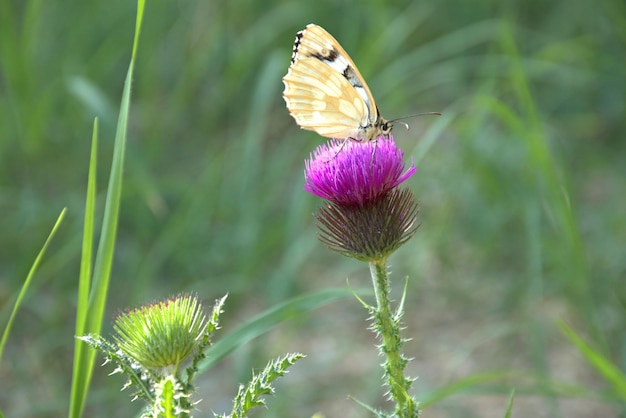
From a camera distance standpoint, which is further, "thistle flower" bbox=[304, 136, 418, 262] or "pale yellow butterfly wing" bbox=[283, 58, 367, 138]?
"pale yellow butterfly wing" bbox=[283, 58, 367, 138]

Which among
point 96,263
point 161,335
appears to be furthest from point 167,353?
point 96,263

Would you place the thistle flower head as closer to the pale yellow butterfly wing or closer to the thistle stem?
the thistle stem

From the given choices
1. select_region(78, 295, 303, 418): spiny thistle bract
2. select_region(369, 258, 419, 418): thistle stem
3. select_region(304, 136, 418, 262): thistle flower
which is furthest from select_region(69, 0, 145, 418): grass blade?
select_region(369, 258, 419, 418): thistle stem

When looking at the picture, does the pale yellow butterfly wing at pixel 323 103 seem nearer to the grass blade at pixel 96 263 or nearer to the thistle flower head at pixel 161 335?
the grass blade at pixel 96 263

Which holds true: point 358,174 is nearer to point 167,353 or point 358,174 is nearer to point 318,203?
point 167,353

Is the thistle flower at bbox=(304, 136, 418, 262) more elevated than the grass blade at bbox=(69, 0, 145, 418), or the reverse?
the thistle flower at bbox=(304, 136, 418, 262)

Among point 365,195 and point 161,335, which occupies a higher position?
point 365,195

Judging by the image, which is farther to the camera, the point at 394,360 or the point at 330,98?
the point at 330,98
